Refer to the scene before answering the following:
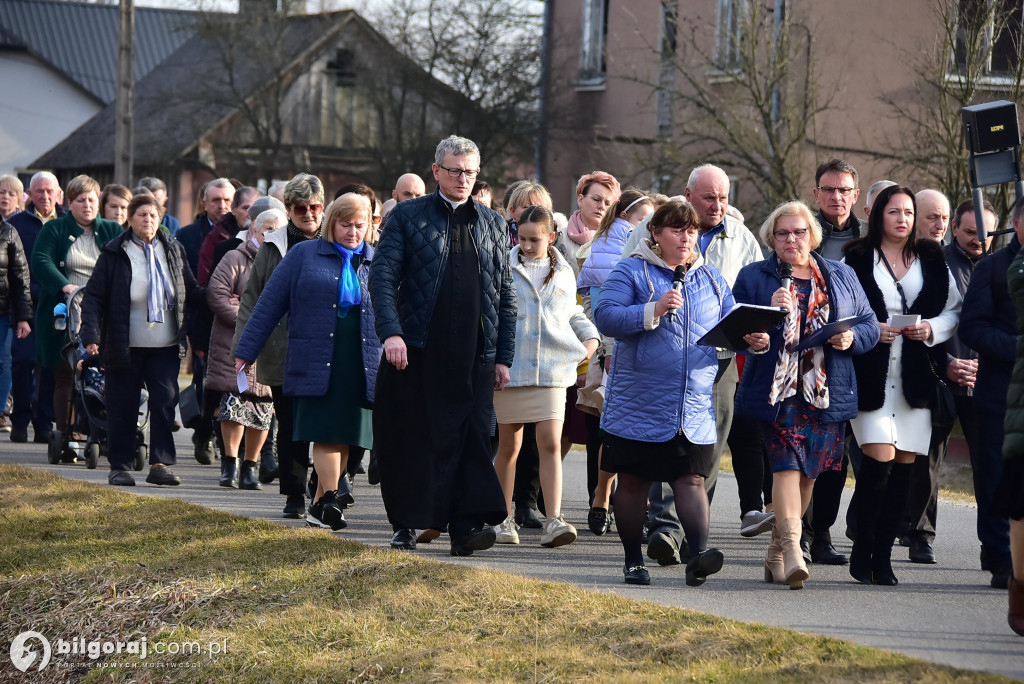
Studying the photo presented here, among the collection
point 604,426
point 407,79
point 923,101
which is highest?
point 407,79

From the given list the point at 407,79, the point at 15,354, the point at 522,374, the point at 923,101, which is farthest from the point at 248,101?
the point at 522,374

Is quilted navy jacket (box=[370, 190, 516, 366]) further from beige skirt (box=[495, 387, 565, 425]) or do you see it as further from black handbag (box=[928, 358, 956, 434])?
black handbag (box=[928, 358, 956, 434])

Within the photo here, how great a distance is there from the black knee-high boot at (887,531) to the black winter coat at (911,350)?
0.45m

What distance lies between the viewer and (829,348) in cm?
784

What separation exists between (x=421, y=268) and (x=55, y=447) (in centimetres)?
551

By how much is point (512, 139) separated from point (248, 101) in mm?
12113

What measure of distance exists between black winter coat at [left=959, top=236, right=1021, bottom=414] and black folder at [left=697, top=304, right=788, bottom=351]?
1342mm

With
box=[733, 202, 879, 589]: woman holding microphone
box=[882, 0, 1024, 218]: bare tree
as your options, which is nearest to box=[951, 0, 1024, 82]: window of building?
box=[882, 0, 1024, 218]: bare tree

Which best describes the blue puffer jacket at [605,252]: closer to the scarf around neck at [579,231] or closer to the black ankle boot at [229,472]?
the scarf around neck at [579,231]

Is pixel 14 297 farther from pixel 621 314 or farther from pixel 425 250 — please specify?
pixel 621 314

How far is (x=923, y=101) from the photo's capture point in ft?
63.0

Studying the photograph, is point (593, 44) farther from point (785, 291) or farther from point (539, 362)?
point (785, 291)

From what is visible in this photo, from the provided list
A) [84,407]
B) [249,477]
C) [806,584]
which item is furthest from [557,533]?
[84,407]

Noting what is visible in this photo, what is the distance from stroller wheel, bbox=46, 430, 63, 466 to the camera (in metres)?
12.3
